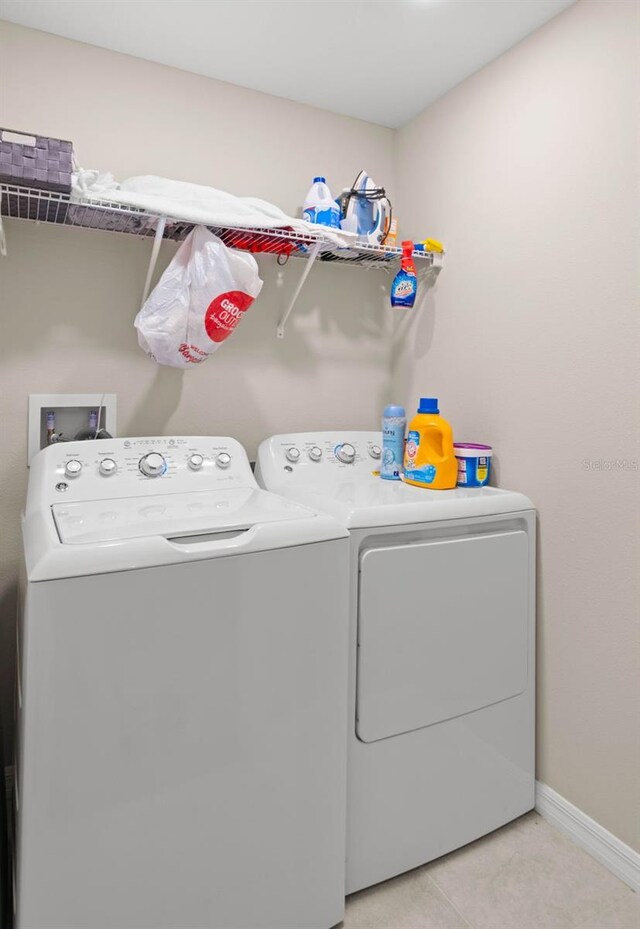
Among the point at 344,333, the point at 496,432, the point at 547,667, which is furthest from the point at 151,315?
the point at 547,667

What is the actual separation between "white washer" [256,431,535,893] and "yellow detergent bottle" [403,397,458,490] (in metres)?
0.06

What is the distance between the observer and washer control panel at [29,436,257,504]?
1.61 meters

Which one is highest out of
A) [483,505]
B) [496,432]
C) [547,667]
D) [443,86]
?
[443,86]

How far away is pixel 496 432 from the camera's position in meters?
1.94

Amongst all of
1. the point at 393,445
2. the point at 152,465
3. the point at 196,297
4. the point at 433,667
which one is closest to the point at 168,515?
the point at 152,465

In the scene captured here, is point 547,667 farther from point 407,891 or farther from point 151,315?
point 151,315

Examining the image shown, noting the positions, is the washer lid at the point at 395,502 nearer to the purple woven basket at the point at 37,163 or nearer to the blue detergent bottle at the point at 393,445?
the blue detergent bottle at the point at 393,445

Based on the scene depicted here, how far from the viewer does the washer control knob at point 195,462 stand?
179cm

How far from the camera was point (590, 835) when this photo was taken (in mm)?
1634

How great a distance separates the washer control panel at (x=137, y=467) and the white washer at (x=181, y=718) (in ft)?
0.52

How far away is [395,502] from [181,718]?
764 millimetres

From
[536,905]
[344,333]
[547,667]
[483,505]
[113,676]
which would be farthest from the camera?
[344,333]

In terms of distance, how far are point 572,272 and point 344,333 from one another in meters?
0.96

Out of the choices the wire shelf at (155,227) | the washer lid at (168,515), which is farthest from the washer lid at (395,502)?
the wire shelf at (155,227)
